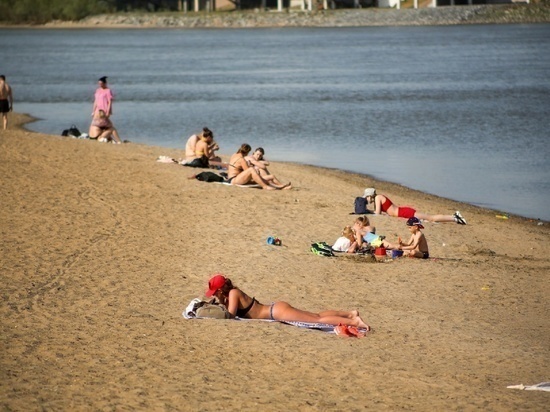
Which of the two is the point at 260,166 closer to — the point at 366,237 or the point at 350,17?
the point at 366,237

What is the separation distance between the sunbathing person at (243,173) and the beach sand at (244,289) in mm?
441

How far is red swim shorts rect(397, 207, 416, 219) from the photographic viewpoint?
1839 cm

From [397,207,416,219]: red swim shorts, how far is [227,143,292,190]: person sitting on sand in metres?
2.71

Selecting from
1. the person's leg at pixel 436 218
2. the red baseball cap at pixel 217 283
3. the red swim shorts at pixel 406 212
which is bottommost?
the person's leg at pixel 436 218

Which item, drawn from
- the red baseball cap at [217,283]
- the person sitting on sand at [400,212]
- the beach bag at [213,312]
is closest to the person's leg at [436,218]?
the person sitting on sand at [400,212]

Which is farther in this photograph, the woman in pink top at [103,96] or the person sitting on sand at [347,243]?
the woman in pink top at [103,96]

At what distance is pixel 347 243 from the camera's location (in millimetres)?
15797

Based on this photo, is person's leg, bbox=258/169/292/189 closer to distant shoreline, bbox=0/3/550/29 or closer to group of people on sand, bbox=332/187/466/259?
group of people on sand, bbox=332/187/466/259

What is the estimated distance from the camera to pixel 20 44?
115m

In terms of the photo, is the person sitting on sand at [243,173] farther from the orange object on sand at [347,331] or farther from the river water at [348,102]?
the orange object on sand at [347,331]

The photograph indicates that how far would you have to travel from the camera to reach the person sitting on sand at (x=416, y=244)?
50.7 ft

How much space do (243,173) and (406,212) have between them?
3.25 meters

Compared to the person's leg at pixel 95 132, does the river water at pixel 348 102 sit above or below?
below

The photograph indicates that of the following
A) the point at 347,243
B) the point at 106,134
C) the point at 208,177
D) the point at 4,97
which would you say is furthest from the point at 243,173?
the point at 4,97
